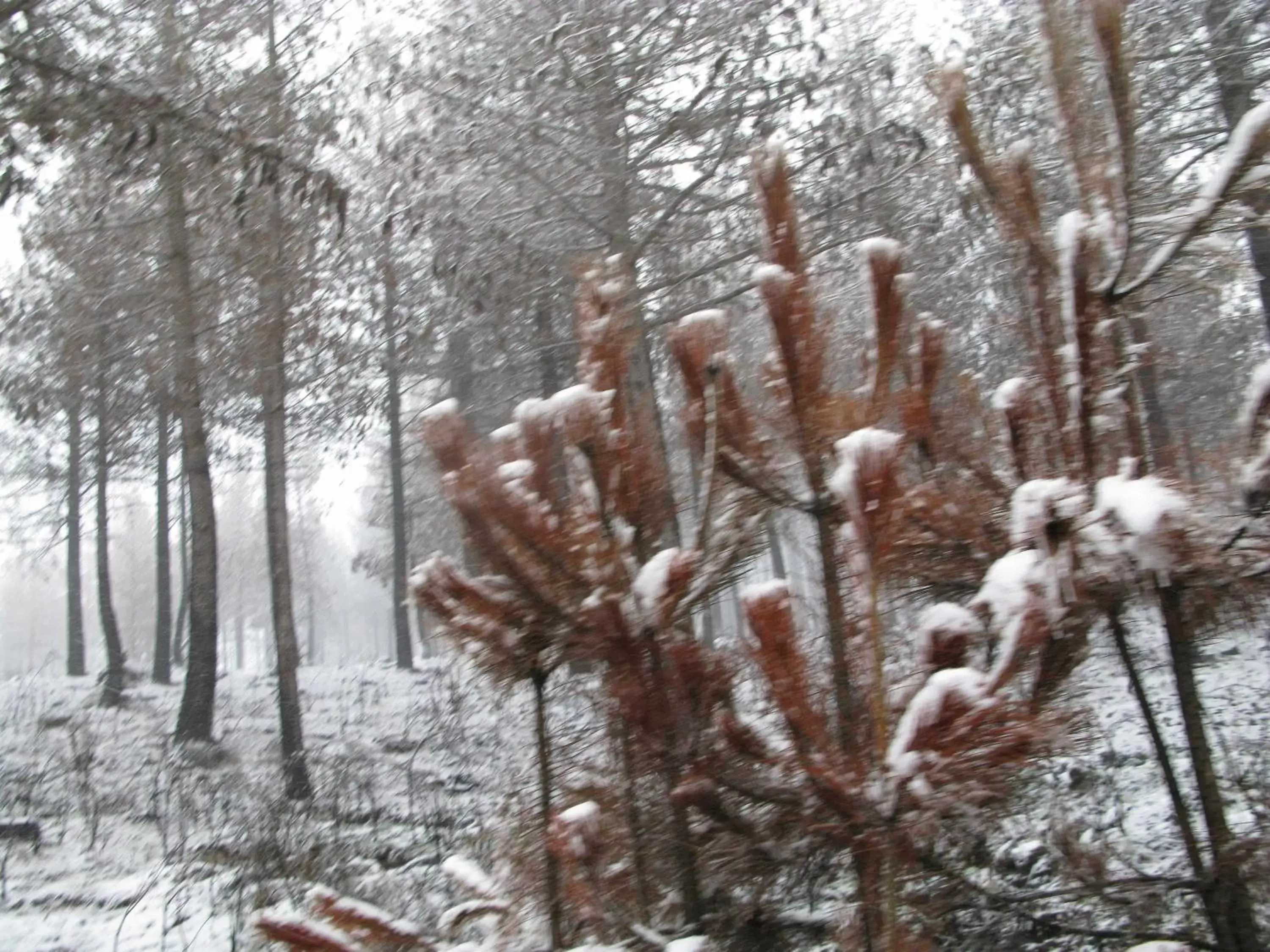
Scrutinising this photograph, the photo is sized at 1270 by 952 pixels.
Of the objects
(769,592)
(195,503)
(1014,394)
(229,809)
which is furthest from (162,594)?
(769,592)

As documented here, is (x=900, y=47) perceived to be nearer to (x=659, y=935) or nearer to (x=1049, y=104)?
(x=1049, y=104)

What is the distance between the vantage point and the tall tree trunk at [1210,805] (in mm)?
2479

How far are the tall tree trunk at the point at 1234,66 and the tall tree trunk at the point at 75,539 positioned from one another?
16449 mm

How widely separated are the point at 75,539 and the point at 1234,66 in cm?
1891

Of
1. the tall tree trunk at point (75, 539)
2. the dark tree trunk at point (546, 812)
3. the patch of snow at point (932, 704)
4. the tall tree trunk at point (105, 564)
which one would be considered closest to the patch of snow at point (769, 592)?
the patch of snow at point (932, 704)

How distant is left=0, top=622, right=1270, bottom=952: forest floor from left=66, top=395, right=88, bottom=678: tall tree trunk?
5738mm

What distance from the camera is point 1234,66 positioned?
719cm

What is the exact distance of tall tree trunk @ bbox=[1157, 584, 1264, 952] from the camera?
2.48 metres

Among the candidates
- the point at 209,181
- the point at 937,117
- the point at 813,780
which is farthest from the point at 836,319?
the point at 209,181

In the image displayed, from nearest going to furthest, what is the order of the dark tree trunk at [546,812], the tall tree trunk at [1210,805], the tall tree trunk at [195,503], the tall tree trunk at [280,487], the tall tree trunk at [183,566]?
the tall tree trunk at [1210,805]
the dark tree trunk at [546,812]
the tall tree trunk at [280,487]
the tall tree trunk at [195,503]
the tall tree trunk at [183,566]

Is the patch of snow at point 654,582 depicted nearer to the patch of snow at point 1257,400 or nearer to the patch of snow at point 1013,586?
the patch of snow at point 1013,586

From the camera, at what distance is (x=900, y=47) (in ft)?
29.7

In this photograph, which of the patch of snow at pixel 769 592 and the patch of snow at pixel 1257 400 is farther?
the patch of snow at pixel 1257 400

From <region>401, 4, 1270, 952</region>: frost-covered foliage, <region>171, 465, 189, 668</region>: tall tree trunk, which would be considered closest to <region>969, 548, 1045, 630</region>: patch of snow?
<region>401, 4, 1270, 952</region>: frost-covered foliage
